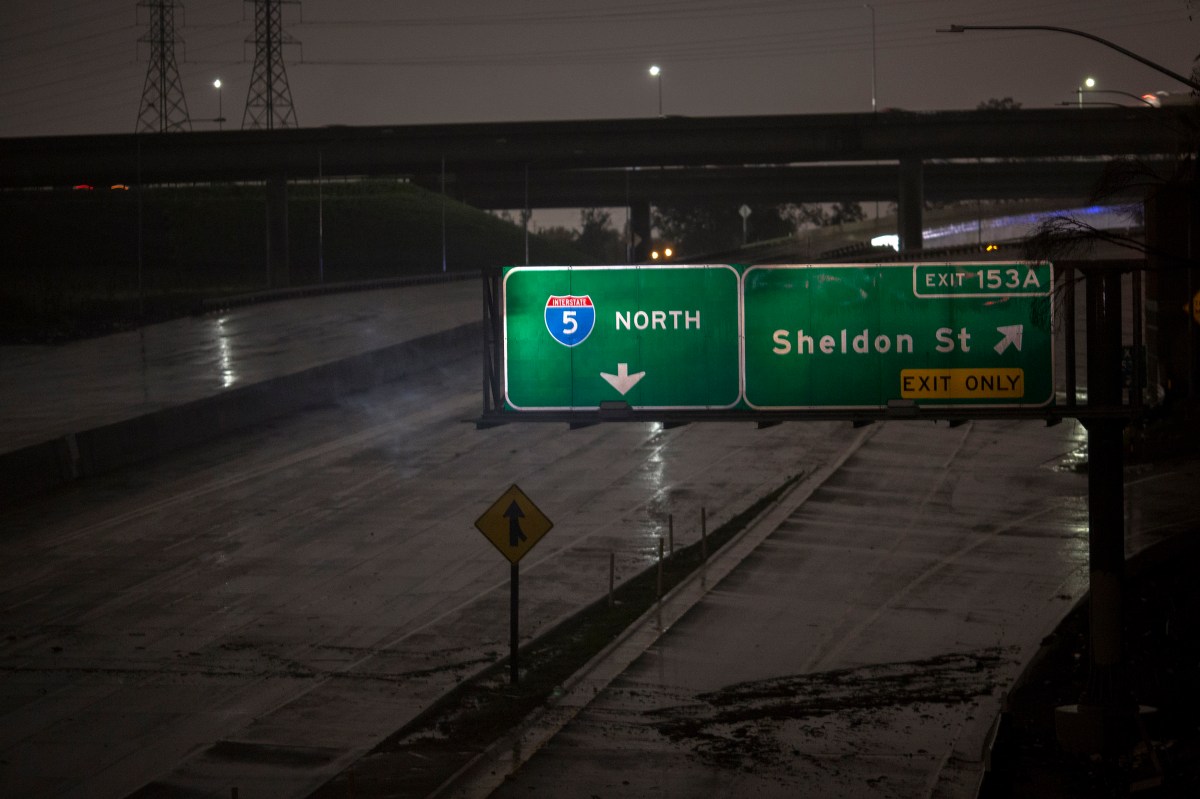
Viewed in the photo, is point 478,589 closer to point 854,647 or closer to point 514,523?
point 514,523

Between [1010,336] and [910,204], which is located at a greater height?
[910,204]

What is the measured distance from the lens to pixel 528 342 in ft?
55.0

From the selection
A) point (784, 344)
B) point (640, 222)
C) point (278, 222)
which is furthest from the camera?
point (640, 222)

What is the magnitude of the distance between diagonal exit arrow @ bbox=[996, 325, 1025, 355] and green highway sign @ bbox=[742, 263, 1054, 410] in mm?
12

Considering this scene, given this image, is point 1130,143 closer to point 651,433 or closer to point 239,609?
point 651,433

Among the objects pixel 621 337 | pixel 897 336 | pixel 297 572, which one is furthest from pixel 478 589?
pixel 897 336

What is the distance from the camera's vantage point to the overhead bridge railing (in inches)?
637

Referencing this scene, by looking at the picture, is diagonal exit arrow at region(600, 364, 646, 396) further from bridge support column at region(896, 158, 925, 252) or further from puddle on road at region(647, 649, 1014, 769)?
bridge support column at region(896, 158, 925, 252)

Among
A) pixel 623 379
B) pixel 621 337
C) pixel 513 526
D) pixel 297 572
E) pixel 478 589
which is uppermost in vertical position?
pixel 621 337

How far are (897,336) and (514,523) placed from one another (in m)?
6.78

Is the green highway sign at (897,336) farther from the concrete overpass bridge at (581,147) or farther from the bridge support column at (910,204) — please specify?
the bridge support column at (910,204)

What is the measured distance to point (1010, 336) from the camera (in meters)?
16.2

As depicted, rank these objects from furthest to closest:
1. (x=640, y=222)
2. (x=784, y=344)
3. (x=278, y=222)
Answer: (x=640, y=222), (x=278, y=222), (x=784, y=344)

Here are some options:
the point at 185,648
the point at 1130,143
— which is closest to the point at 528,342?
the point at 185,648
